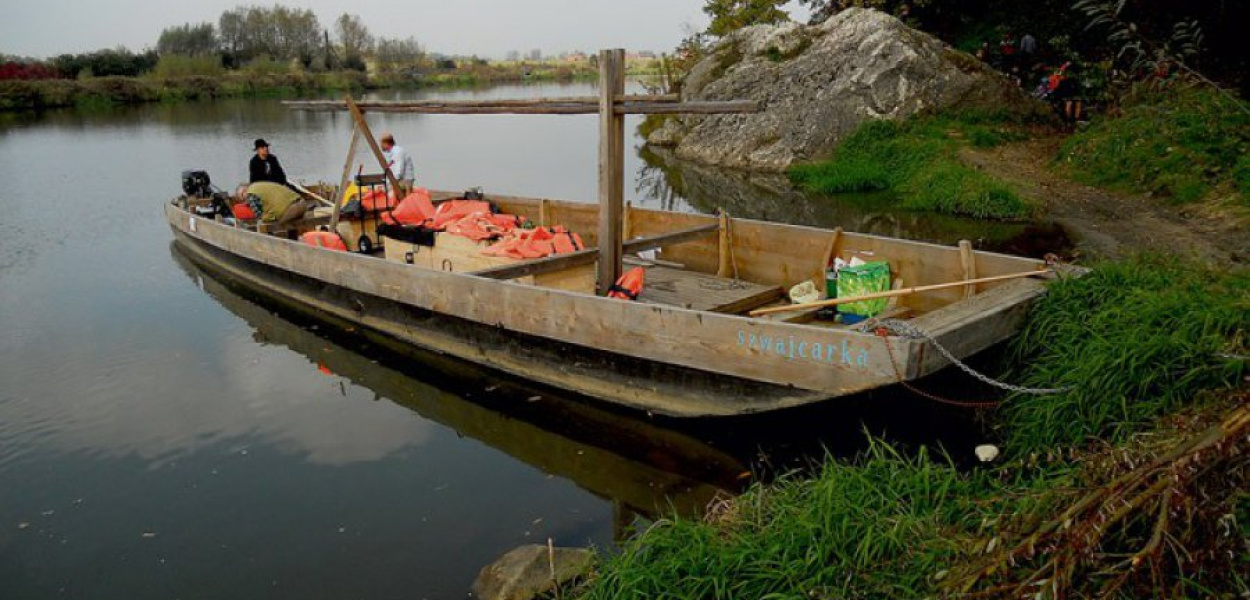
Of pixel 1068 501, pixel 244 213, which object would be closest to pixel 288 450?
pixel 244 213

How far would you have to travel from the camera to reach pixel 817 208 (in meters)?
16.4

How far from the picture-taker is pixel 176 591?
5.15m

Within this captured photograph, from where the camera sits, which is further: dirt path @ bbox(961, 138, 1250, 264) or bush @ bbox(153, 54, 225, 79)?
bush @ bbox(153, 54, 225, 79)

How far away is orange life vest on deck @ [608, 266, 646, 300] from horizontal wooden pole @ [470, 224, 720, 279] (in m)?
0.52

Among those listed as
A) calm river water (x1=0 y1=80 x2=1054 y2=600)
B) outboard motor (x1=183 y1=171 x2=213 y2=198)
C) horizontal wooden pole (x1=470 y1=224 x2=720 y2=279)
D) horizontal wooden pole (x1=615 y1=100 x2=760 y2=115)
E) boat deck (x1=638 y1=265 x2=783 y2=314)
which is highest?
horizontal wooden pole (x1=615 y1=100 x2=760 y2=115)

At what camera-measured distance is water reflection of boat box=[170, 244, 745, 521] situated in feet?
20.3

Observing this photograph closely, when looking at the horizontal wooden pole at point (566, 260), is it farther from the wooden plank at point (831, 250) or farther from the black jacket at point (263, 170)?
the black jacket at point (263, 170)

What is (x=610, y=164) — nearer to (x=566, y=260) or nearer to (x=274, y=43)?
(x=566, y=260)

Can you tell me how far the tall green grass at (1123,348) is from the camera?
190 inches

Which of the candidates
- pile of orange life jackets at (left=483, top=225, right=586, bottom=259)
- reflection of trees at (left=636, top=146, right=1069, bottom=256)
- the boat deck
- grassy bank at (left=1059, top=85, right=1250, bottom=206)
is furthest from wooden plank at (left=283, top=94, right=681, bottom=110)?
grassy bank at (left=1059, top=85, right=1250, bottom=206)

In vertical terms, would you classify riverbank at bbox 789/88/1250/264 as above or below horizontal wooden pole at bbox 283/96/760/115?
below

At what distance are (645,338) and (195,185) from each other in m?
10.8

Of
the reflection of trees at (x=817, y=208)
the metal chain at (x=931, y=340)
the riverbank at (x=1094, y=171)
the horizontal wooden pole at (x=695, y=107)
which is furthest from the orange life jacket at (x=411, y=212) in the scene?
the riverbank at (x=1094, y=171)

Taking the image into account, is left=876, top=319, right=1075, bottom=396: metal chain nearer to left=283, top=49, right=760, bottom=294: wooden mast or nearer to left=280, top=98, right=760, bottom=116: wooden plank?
left=280, top=98, right=760, bottom=116: wooden plank
